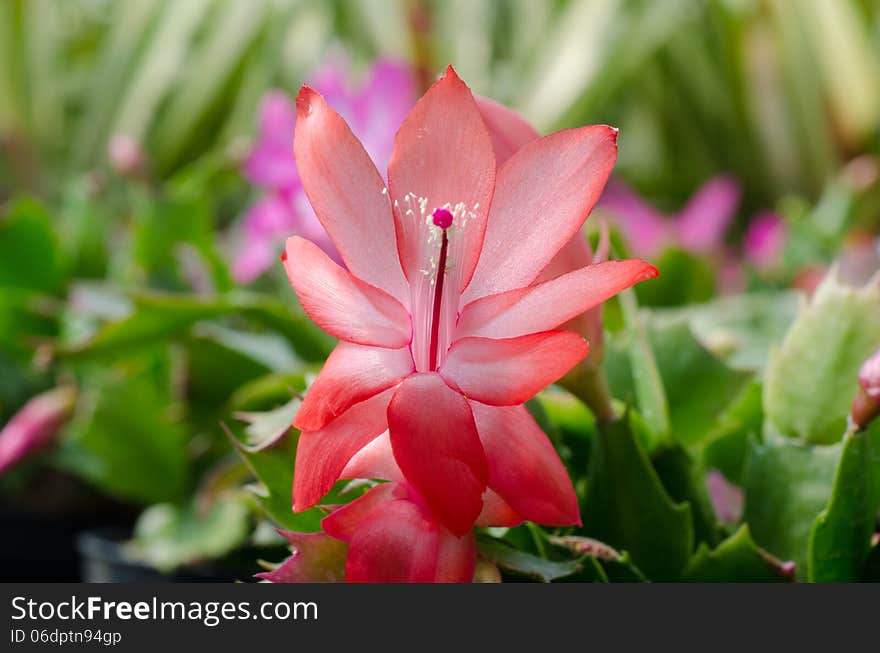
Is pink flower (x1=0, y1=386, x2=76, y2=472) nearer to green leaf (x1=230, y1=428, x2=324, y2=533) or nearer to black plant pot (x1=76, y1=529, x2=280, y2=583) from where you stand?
black plant pot (x1=76, y1=529, x2=280, y2=583)

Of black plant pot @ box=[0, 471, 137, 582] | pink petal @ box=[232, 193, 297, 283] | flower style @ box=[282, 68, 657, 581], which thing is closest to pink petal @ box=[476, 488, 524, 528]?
flower style @ box=[282, 68, 657, 581]

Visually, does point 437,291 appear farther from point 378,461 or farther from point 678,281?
point 678,281

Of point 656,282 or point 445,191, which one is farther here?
point 656,282

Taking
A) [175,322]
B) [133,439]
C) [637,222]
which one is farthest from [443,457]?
[637,222]

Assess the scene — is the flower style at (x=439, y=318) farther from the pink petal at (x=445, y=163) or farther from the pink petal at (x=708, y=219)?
the pink petal at (x=708, y=219)

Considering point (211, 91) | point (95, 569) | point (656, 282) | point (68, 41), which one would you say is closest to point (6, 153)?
point (211, 91)

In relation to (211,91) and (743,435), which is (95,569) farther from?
(211,91)
